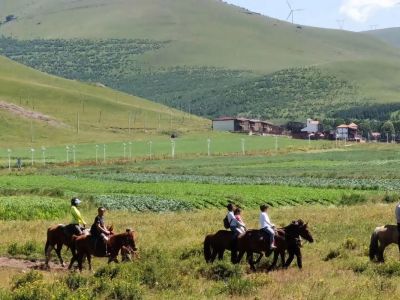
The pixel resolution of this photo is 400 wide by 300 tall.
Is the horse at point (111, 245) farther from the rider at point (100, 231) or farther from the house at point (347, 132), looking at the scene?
the house at point (347, 132)

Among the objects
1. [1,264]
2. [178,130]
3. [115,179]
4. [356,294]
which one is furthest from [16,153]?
[356,294]

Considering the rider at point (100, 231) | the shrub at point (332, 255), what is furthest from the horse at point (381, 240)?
the rider at point (100, 231)

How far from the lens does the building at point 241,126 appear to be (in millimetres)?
175250

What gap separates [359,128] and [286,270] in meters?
173

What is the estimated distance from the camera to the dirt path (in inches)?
975

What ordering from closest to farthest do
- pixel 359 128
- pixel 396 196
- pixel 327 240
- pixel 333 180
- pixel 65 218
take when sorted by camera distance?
pixel 327 240 < pixel 65 218 < pixel 396 196 < pixel 333 180 < pixel 359 128

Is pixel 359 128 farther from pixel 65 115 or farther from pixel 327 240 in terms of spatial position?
pixel 327 240

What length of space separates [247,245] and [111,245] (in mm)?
4203

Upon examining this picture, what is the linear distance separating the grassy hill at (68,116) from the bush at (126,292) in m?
109

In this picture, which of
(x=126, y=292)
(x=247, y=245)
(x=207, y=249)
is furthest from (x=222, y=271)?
(x=126, y=292)

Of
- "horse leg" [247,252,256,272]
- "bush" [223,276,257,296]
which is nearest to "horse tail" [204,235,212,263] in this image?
"horse leg" [247,252,256,272]

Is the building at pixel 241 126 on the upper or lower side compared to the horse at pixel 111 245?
upper

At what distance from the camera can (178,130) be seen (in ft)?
529

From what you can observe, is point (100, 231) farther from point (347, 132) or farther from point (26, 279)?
point (347, 132)
